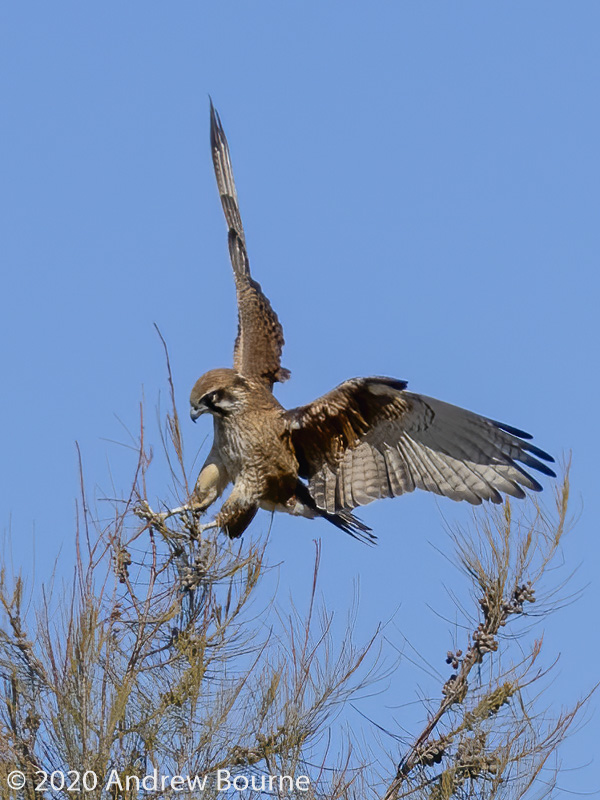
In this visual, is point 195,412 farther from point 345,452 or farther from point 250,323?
point 250,323

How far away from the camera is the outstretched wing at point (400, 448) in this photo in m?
6.27

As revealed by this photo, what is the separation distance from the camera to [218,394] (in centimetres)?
638

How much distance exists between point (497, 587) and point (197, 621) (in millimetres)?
1180

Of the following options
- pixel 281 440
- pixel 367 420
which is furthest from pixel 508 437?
pixel 281 440

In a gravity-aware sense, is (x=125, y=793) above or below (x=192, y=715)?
below

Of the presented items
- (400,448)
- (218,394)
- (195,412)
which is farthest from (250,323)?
(400,448)

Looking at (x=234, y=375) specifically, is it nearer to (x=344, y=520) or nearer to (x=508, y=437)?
(x=344, y=520)

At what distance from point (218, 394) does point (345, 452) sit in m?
0.77

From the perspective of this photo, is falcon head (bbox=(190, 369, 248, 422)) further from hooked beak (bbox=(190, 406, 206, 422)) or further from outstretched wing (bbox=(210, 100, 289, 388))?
outstretched wing (bbox=(210, 100, 289, 388))

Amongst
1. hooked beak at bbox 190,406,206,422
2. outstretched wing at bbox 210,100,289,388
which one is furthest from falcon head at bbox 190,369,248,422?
outstretched wing at bbox 210,100,289,388

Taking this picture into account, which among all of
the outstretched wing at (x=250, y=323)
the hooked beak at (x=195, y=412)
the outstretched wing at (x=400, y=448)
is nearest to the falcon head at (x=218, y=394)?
the hooked beak at (x=195, y=412)

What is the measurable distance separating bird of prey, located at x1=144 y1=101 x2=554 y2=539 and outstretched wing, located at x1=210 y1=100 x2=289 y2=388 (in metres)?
0.44

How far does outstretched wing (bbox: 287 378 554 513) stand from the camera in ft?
20.6

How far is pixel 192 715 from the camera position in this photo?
14.7 ft
